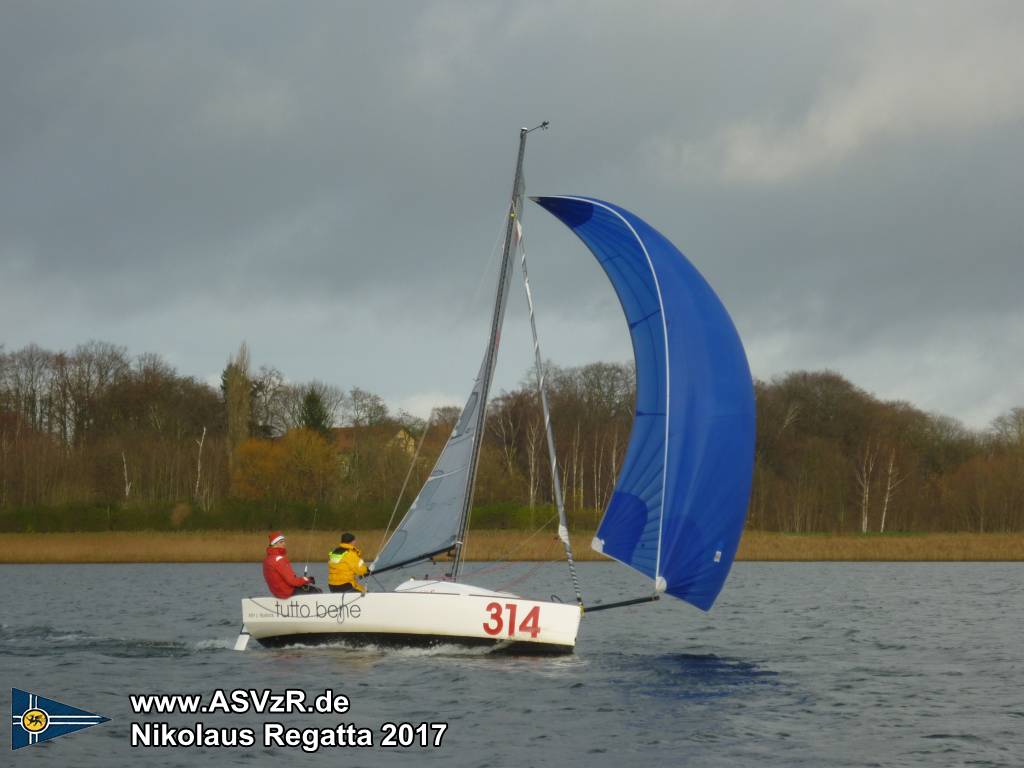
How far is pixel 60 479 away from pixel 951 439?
150ft

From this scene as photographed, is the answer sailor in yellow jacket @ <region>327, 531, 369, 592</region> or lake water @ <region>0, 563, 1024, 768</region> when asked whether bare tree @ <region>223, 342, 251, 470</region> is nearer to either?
lake water @ <region>0, 563, 1024, 768</region>

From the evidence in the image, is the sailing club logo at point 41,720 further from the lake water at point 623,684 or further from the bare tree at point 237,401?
the bare tree at point 237,401

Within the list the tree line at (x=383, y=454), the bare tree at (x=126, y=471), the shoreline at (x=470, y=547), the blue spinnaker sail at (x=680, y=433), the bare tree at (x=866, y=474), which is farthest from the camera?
the bare tree at (x=866, y=474)

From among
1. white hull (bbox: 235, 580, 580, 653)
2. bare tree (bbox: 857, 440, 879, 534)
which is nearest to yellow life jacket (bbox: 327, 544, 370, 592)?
white hull (bbox: 235, 580, 580, 653)

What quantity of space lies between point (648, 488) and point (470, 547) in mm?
25002

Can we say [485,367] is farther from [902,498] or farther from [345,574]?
[902,498]

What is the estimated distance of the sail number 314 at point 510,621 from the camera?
49.9 feet

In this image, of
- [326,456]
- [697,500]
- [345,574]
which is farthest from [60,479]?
[697,500]

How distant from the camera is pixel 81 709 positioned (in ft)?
44.3

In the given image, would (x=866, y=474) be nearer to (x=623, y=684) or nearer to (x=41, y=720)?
(x=623, y=684)

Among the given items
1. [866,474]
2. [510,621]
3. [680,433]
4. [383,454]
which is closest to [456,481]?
[510,621]

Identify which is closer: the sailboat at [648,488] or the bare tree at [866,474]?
the sailboat at [648,488]

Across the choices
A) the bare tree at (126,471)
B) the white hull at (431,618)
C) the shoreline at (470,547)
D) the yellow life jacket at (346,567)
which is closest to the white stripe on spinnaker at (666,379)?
the white hull at (431,618)

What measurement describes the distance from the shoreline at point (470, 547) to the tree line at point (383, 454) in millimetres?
1329
